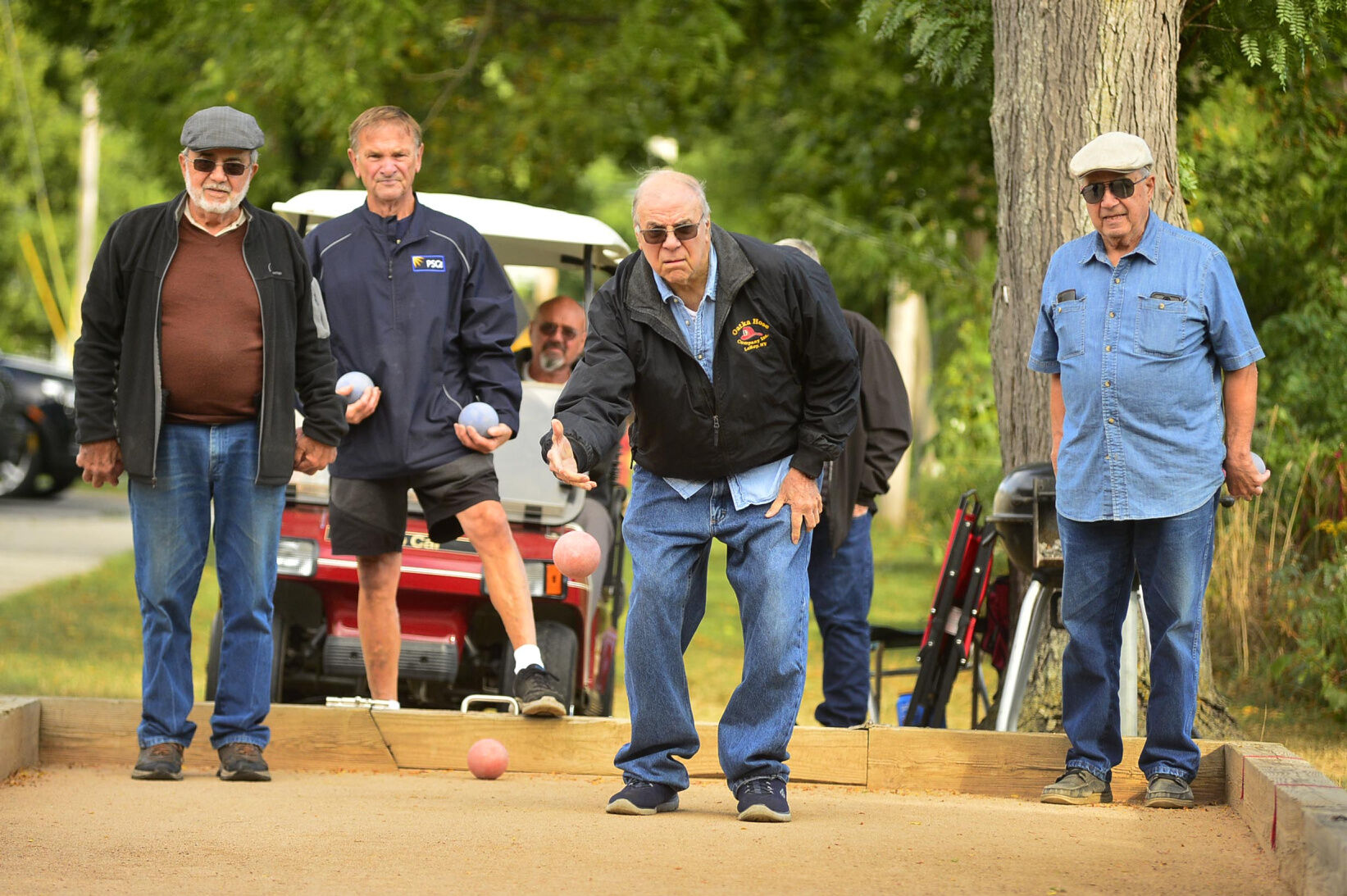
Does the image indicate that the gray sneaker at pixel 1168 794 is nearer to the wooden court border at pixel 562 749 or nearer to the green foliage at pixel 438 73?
the wooden court border at pixel 562 749

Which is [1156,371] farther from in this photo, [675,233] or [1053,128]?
[1053,128]

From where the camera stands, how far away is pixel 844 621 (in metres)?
7.79

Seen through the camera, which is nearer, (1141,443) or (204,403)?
(1141,443)

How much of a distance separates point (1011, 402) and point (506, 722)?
2.57 meters

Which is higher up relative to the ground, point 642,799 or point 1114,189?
point 1114,189

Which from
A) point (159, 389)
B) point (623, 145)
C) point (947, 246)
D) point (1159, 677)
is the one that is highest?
point (623, 145)

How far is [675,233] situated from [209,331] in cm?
183

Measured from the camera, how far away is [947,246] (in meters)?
14.7

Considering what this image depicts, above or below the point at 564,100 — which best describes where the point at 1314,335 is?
below

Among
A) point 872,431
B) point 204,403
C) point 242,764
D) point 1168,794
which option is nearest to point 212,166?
point 204,403

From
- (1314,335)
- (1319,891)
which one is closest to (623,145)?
(1314,335)

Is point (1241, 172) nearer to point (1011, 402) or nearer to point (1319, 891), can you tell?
point (1011, 402)

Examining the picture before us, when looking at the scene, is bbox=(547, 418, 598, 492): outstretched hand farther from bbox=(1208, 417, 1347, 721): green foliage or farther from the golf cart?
bbox=(1208, 417, 1347, 721): green foliage

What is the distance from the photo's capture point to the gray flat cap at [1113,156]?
5.83 m
